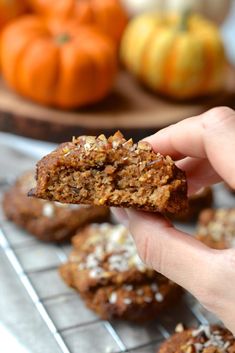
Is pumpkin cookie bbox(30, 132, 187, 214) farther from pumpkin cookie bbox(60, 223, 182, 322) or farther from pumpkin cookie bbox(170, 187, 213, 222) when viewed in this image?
pumpkin cookie bbox(170, 187, 213, 222)

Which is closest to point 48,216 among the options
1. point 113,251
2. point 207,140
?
point 113,251

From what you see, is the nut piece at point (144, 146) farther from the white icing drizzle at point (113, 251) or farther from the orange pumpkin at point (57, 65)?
the orange pumpkin at point (57, 65)

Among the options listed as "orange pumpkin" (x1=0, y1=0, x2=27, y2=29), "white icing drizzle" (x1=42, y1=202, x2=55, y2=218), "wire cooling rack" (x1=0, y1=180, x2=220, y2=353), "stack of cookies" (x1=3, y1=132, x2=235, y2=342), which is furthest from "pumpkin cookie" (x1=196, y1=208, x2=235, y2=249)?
"orange pumpkin" (x1=0, y1=0, x2=27, y2=29)

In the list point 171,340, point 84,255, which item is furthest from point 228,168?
point 84,255

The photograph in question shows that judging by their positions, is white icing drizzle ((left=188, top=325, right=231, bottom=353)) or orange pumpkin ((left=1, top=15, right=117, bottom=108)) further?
orange pumpkin ((left=1, top=15, right=117, bottom=108))

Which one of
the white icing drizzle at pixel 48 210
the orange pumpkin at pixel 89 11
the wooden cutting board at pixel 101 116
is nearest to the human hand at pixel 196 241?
the white icing drizzle at pixel 48 210

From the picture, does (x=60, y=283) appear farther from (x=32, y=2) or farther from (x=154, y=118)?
(x=32, y=2)

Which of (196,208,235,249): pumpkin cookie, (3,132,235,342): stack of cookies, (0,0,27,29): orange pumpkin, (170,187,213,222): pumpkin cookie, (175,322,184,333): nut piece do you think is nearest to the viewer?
(3,132,235,342): stack of cookies
